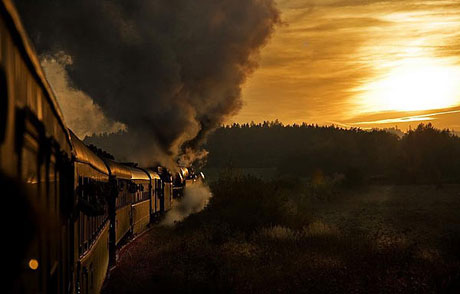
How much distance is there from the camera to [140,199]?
69.4 ft

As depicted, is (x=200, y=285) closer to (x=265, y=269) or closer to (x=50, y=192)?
(x=265, y=269)

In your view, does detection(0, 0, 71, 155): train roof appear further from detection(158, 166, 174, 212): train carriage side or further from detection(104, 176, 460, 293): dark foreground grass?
detection(158, 166, 174, 212): train carriage side

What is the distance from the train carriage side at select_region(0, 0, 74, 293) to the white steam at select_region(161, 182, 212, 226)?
25636mm

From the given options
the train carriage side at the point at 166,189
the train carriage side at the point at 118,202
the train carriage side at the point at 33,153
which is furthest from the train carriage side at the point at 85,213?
the train carriage side at the point at 166,189

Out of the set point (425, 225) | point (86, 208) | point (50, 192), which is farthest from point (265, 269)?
point (425, 225)

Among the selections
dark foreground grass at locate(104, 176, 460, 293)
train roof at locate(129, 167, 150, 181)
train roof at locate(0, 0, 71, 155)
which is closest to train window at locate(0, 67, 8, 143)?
train roof at locate(0, 0, 71, 155)

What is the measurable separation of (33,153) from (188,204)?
110 feet

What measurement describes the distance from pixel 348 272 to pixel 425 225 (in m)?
22.4

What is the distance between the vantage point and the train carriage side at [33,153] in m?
2.57

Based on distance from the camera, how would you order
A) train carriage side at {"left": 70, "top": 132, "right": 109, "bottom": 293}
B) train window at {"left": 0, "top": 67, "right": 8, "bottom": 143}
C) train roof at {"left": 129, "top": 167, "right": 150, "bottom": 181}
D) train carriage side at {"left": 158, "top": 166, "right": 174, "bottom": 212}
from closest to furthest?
1. train window at {"left": 0, "top": 67, "right": 8, "bottom": 143}
2. train carriage side at {"left": 70, "top": 132, "right": 109, "bottom": 293}
3. train roof at {"left": 129, "top": 167, "right": 150, "bottom": 181}
4. train carriage side at {"left": 158, "top": 166, "right": 174, "bottom": 212}

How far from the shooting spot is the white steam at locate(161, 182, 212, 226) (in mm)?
31886

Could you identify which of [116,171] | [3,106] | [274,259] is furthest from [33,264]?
[274,259]

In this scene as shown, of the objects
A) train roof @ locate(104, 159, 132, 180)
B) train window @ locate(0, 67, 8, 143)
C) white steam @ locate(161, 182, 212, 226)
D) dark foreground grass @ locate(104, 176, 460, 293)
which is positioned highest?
train roof @ locate(104, 159, 132, 180)

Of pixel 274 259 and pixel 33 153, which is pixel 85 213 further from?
pixel 274 259
